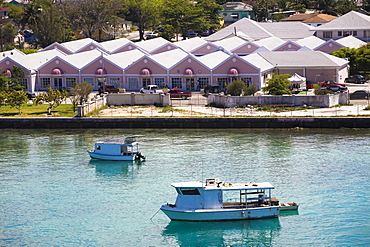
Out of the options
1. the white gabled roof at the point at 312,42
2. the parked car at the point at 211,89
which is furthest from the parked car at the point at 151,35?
the parked car at the point at 211,89

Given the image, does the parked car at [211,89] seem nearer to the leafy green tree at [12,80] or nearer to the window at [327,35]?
the leafy green tree at [12,80]

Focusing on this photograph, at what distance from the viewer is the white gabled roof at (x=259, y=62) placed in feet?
236

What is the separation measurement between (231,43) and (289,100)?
2740 centimetres

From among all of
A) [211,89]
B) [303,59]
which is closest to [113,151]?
[211,89]

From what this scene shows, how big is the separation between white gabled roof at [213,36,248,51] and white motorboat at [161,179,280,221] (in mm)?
51993

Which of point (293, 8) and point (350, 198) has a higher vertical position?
point (293, 8)

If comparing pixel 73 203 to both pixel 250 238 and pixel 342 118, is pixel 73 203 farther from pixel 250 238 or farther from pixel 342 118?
pixel 342 118

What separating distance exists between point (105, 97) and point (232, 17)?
3011 inches

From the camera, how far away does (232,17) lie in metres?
139

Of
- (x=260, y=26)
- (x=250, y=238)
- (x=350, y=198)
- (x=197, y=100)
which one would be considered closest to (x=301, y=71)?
(x=197, y=100)

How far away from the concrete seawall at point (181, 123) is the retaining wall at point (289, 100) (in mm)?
4947

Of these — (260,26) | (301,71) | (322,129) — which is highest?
(260,26)

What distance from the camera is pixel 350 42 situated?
291 feet

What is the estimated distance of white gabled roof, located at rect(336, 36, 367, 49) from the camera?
8744cm
